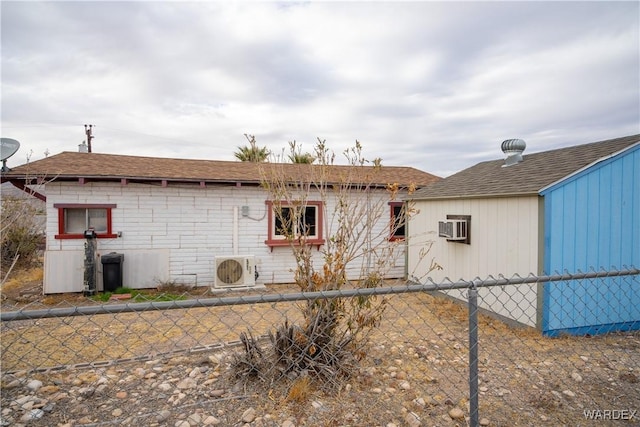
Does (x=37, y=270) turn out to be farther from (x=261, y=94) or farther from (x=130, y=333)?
(x=261, y=94)

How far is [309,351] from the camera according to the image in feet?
9.65

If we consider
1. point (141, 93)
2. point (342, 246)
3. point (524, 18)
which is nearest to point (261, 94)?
point (141, 93)

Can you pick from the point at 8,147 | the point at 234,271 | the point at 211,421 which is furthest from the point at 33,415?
the point at 8,147

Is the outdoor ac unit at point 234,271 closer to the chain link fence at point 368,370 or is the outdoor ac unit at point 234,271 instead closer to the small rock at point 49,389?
the chain link fence at point 368,370

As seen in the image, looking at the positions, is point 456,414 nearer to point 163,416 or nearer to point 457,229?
point 163,416

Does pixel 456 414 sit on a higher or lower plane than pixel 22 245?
lower

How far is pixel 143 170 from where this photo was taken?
25.8 feet

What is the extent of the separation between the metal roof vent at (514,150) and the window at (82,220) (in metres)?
8.56

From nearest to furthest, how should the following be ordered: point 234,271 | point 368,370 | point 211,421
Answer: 1. point 211,421
2. point 368,370
3. point 234,271

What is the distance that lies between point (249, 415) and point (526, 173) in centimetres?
552

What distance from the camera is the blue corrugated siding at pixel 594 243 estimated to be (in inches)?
177

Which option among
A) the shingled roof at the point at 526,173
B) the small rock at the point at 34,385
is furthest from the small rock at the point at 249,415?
the shingled roof at the point at 526,173

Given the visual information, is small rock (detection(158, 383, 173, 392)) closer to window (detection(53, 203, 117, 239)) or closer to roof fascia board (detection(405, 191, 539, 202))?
roof fascia board (detection(405, 191, 539, 202))

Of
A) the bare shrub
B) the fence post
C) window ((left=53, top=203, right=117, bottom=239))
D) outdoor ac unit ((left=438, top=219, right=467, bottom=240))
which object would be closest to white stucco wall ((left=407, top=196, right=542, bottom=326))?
outdoor ac unit ((left=438, top=219, right=467, bottom=240))
